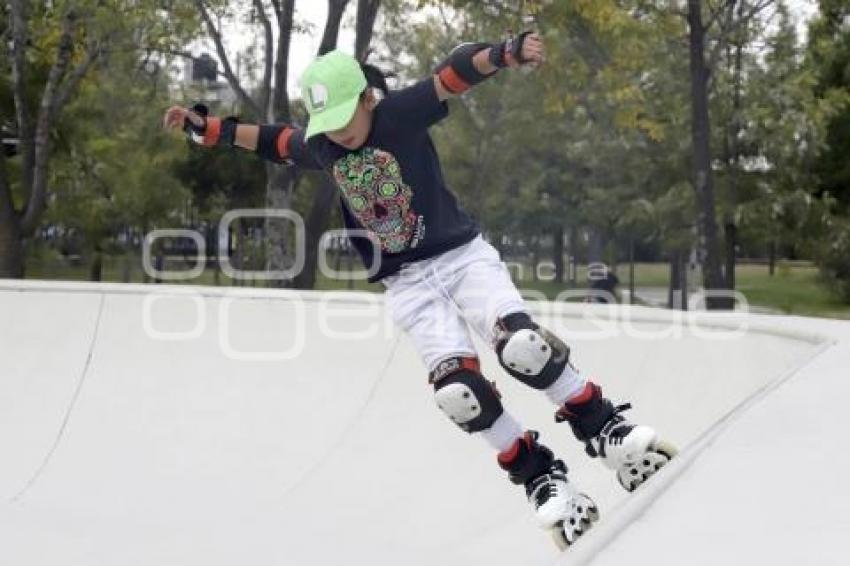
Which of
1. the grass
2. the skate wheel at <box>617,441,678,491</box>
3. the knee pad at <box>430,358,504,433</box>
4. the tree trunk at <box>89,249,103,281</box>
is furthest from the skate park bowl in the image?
the tree trunk at <box>89,249,103,281</box>

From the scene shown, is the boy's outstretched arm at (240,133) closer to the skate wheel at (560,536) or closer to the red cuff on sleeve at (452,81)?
the red cuff on sleeve at (452,81)

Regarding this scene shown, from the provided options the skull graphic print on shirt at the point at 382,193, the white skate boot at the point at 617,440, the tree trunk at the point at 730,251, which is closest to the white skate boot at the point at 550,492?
the white skate boot at the point at 617,440

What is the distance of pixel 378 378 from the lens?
597 centimetres

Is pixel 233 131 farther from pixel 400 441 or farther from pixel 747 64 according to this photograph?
pixel 747 64

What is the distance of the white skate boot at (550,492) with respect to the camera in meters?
3.10

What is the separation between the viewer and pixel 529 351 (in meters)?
3.26

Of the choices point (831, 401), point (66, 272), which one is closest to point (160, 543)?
point (831, 401)

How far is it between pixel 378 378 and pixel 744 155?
1645cm

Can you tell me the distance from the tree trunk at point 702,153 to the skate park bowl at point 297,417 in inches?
317

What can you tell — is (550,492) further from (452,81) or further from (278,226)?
(278,226)

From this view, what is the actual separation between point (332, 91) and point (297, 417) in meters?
2.87

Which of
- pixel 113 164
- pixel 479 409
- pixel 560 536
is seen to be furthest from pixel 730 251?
pixel 560 536

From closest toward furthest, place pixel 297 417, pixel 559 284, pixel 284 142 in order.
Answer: pixel 284 142 → pixel 297 417 → pixel 559 284

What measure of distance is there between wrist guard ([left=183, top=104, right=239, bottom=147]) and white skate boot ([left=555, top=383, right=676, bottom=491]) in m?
1.69
